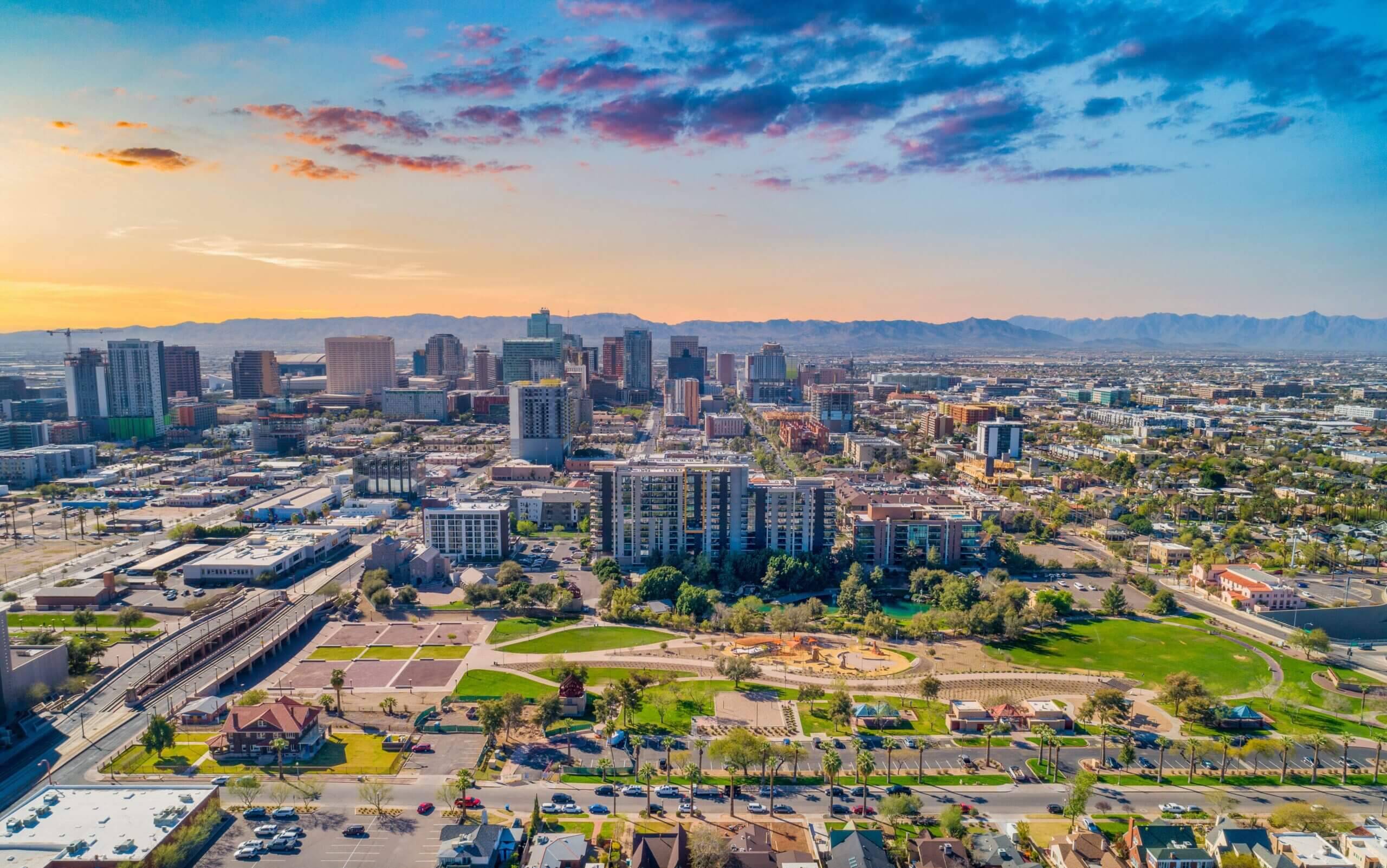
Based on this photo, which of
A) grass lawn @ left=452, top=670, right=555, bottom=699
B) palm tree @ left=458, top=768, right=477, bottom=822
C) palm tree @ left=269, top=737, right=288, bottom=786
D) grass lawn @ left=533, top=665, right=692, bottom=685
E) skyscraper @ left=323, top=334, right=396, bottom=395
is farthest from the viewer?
skyscraper @ left=323, top=334, right=396, bottom=395

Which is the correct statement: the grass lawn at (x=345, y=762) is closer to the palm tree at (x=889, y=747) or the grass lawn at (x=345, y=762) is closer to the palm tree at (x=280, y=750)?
the palm tree at (x=280, y=750)

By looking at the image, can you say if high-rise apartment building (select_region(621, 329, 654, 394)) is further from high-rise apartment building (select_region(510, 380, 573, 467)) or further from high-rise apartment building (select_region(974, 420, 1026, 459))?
high-rise apartment building (select_region(974, 420, 1026, 459))

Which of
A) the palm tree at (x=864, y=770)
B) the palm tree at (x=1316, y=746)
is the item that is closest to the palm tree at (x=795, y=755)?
the palm tree at (x=864, y=770)

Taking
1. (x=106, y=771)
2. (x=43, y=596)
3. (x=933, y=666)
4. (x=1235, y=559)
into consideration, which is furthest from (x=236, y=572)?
(x=1235, y=559)

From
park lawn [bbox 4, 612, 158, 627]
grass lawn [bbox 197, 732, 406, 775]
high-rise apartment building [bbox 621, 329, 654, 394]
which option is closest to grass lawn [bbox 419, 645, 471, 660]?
grass lawn [bbox 197, 732, 406, 775]

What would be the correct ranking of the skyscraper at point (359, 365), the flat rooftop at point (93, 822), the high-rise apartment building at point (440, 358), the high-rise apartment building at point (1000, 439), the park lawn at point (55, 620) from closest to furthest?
the flat rooftop at point (93, 822) < the park lawn at point (55, 620) < the high-rise apartment building at point (1000, 439) < the skyscraper at point (359, 365) < the high-rise apartment building at point (440, 358)

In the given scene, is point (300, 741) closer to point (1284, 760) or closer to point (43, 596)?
point (43, 596)
